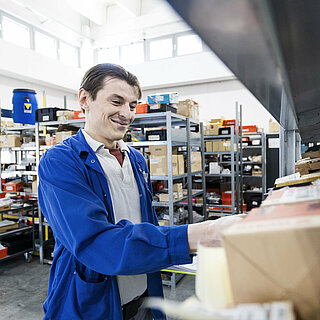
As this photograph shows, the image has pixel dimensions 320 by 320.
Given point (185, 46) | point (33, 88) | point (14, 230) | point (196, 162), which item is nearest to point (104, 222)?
point (196, 162)

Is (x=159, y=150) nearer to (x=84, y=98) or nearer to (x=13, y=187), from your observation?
(x=84, y=98)

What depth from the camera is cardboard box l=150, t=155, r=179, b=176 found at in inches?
129

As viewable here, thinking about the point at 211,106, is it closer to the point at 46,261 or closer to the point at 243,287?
the point at 46,261

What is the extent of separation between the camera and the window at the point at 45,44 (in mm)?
8780

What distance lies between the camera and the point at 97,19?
955 cm

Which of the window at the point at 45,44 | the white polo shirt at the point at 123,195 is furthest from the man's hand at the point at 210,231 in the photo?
the window at the point at 45,44

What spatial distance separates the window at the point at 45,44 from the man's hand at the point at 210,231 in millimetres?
9656

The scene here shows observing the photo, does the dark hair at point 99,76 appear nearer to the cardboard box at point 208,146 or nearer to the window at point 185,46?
the cardboard box at point 208,146

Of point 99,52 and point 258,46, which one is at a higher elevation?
point 99,52

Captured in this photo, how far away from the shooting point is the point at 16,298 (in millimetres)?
3148

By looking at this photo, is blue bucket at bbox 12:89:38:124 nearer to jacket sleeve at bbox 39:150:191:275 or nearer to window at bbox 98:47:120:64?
jacket sleeve at bbox 39:150:191:275

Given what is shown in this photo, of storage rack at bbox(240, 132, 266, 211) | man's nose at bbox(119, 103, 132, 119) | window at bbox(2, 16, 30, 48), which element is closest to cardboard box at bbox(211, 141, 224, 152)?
storage rack at bbox(240, 132, 266, 211)

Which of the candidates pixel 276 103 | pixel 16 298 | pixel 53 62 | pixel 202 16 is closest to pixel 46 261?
pixel 16 298

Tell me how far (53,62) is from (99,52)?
224cm
